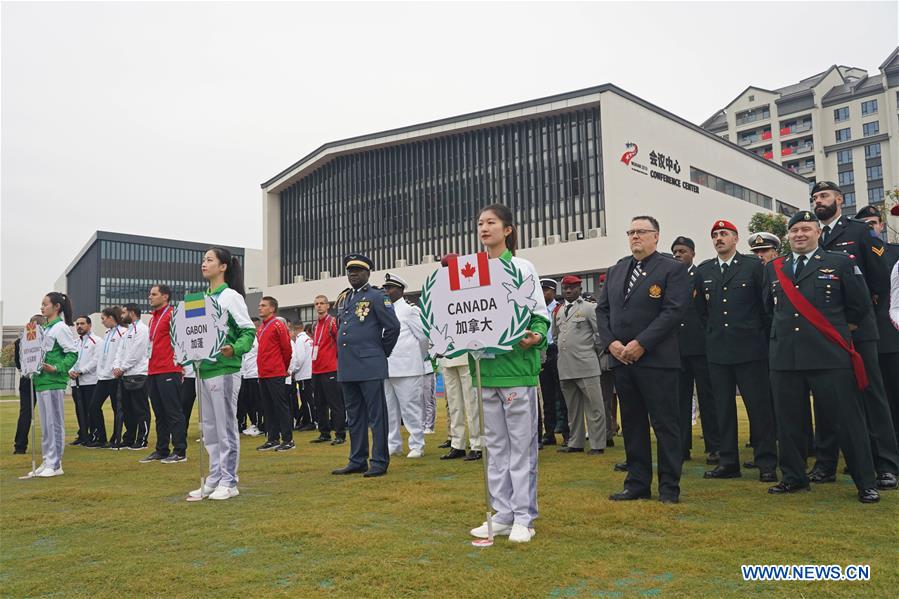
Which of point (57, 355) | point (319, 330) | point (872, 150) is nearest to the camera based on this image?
point (57, 355)

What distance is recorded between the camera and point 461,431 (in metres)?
8.89

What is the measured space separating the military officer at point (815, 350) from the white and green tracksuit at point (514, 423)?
90.4 inches

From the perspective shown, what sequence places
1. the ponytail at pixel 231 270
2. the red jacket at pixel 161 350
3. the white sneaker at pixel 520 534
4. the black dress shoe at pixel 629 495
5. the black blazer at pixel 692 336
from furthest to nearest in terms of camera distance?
the red jacket at pixel 161 350, the black blazer at pixel 692 336, the ponytail at pixel 231 270, the black dress shoe at pixel 629 495, the white sneaker at pixel 520 534

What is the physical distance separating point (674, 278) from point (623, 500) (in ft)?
5.82

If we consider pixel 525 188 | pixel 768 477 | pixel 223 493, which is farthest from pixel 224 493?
pixel 525 188

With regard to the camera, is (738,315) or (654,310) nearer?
(654,310)

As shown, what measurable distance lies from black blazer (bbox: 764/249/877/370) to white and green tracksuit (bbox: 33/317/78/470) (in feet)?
25.6

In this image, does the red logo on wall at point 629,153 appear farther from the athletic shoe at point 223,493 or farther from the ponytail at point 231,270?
the athletic shoe at point 223,493

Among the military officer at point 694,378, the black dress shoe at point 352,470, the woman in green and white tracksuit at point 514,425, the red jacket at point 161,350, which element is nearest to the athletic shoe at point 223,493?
the black dress shoe at point 352,470

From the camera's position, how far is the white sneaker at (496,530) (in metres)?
4.50

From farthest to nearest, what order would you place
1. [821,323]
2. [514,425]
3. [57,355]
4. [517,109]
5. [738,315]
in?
[517,109], [57,355], [738,315], [821,323], [514,425]

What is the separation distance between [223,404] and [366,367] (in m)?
1.71

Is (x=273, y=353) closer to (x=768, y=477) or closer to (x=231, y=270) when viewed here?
(x=231, y=270)

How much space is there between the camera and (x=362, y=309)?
308 inches
